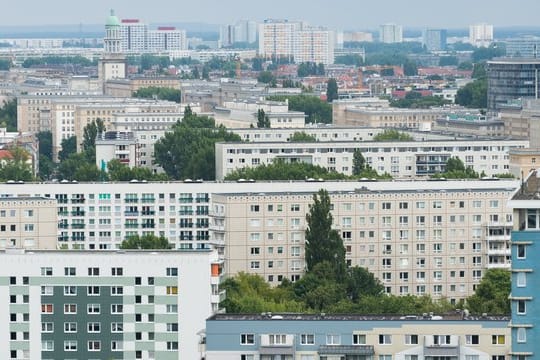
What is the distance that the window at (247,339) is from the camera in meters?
34.3

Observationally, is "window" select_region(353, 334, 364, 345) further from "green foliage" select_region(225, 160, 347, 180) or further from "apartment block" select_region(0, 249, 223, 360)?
"green foliage" select_region(225, 160, 347, 180)

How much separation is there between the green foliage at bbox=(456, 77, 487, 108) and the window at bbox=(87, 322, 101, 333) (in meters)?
87.1

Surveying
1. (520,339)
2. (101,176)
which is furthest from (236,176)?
(520,339)

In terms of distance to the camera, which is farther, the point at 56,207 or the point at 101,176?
the point at 101,176

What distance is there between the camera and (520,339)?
93.1ft

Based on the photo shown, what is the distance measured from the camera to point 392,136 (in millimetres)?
85938

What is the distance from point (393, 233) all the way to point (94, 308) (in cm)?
1620

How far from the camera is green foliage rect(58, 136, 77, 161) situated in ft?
338

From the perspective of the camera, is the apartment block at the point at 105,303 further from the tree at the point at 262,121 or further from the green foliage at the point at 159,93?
the green foliage at the point at 159,93

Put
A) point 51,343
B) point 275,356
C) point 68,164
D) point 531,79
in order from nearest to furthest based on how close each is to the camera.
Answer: point 275,356 < point 51,343 < point 68,164 < point 531,79

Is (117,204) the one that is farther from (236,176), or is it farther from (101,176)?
(101,176)

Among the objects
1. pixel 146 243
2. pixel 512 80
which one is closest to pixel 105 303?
pixel 146 243

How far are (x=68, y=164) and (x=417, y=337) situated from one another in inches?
2088

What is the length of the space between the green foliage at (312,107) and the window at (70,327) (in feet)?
249
